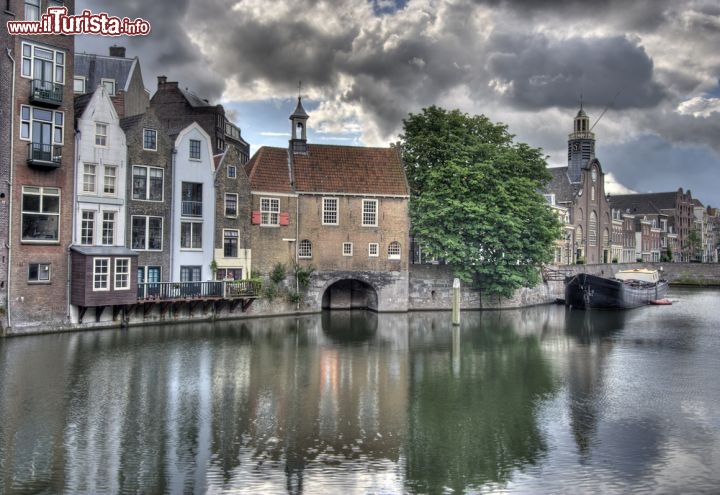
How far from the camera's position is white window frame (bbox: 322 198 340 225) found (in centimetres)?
4966

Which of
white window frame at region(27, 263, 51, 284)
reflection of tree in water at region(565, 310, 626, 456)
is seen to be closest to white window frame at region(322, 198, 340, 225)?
reflection of tree in water at region(565, 310, 626, 456)

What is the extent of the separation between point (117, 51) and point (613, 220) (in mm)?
80951

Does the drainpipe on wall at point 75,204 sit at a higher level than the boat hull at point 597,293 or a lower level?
higher

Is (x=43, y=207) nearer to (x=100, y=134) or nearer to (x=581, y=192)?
(x=100, y=134)

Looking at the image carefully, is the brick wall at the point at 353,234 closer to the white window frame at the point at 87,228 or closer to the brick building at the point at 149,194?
the brick building at the point at 149,194

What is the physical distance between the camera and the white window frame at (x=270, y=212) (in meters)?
47.7

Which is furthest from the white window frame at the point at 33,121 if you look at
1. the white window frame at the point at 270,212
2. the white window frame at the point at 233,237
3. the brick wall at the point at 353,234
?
the brick wall at the point at 353,234

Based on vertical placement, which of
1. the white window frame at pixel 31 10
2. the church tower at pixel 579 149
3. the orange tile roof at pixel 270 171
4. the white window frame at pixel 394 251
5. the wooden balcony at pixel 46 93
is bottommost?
the white window frame at pixel 394 251

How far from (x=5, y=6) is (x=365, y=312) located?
31.3 metres

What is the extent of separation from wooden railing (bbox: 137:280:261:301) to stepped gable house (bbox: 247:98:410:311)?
2787 millimetres

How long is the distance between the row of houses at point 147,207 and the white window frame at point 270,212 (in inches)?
3.5

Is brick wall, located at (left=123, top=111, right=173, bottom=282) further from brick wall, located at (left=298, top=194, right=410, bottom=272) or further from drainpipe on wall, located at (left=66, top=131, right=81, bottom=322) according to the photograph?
brick wall, located at (left=298, top=194, right=410, bottom=272)

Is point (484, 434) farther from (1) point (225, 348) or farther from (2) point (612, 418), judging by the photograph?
(1) point (225, 348)

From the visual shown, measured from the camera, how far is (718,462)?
17391mm
